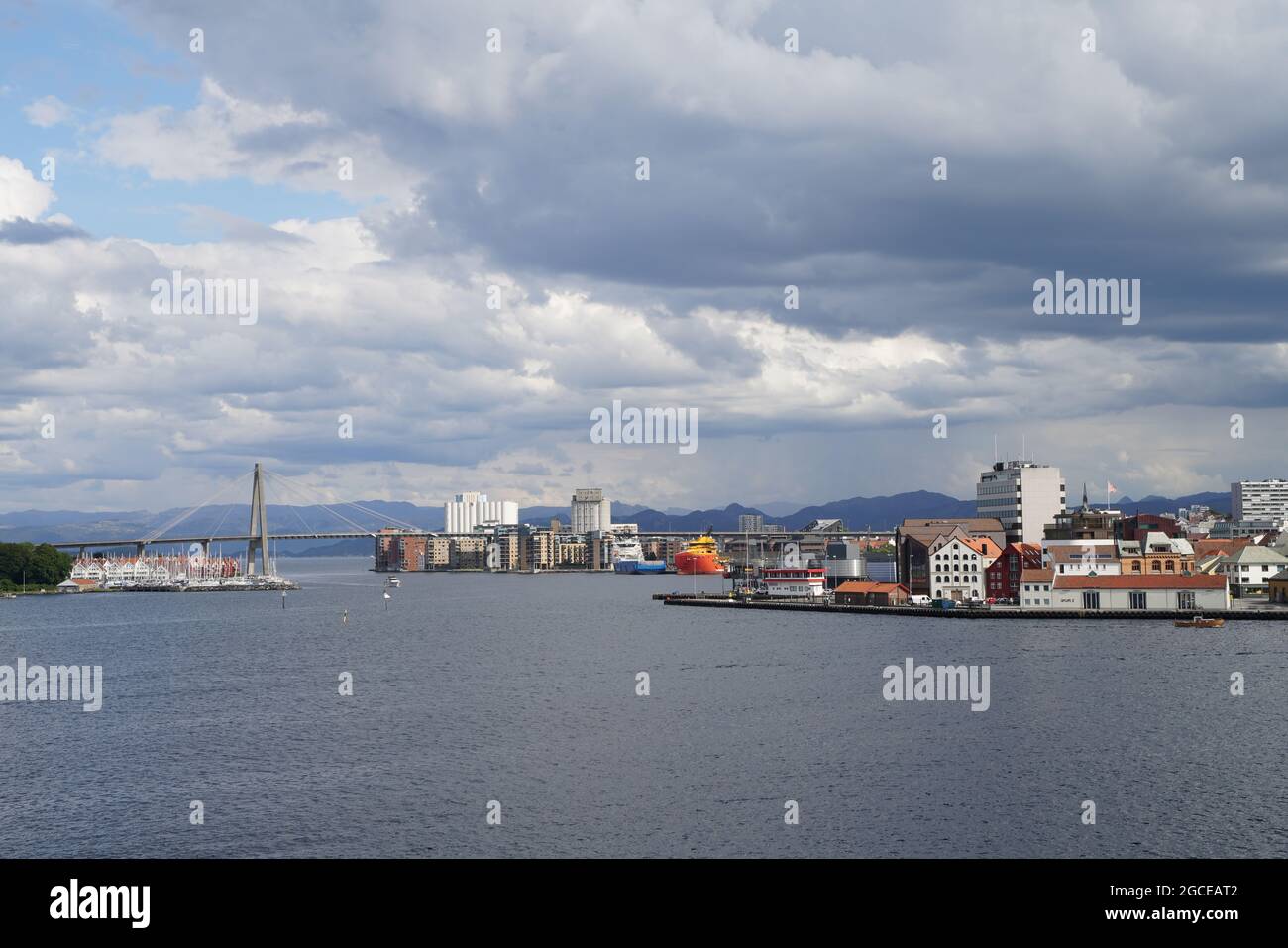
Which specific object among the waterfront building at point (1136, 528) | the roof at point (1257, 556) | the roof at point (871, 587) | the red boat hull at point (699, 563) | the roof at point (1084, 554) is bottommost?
the red boat hull at point (699, 563)

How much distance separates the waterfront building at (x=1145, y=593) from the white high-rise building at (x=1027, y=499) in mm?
22042

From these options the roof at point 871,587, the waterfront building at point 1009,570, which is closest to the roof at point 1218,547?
the waterfront building at point 1009,570

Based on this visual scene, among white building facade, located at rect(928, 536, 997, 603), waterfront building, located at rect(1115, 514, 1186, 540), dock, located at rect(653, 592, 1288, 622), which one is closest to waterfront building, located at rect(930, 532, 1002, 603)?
white building facade, located at rect(928, 536, 997, 603)

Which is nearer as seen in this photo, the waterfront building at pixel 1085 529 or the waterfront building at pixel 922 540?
the waterfront building at pixel 1085 529

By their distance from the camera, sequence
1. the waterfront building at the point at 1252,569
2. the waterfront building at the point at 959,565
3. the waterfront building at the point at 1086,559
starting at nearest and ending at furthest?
the waterfront building at the point at 1086,559 < the waterfront building at the point at 959,565 < the waterfront building at the point at 1252,569

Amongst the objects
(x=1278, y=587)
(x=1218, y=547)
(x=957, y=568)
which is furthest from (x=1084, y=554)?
(x=1218, y=547)

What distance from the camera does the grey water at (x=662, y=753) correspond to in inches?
790

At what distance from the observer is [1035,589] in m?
67.4

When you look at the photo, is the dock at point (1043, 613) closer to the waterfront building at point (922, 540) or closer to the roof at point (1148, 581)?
the roof at point (1148, 581)

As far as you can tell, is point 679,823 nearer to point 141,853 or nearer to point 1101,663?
point 141,853
